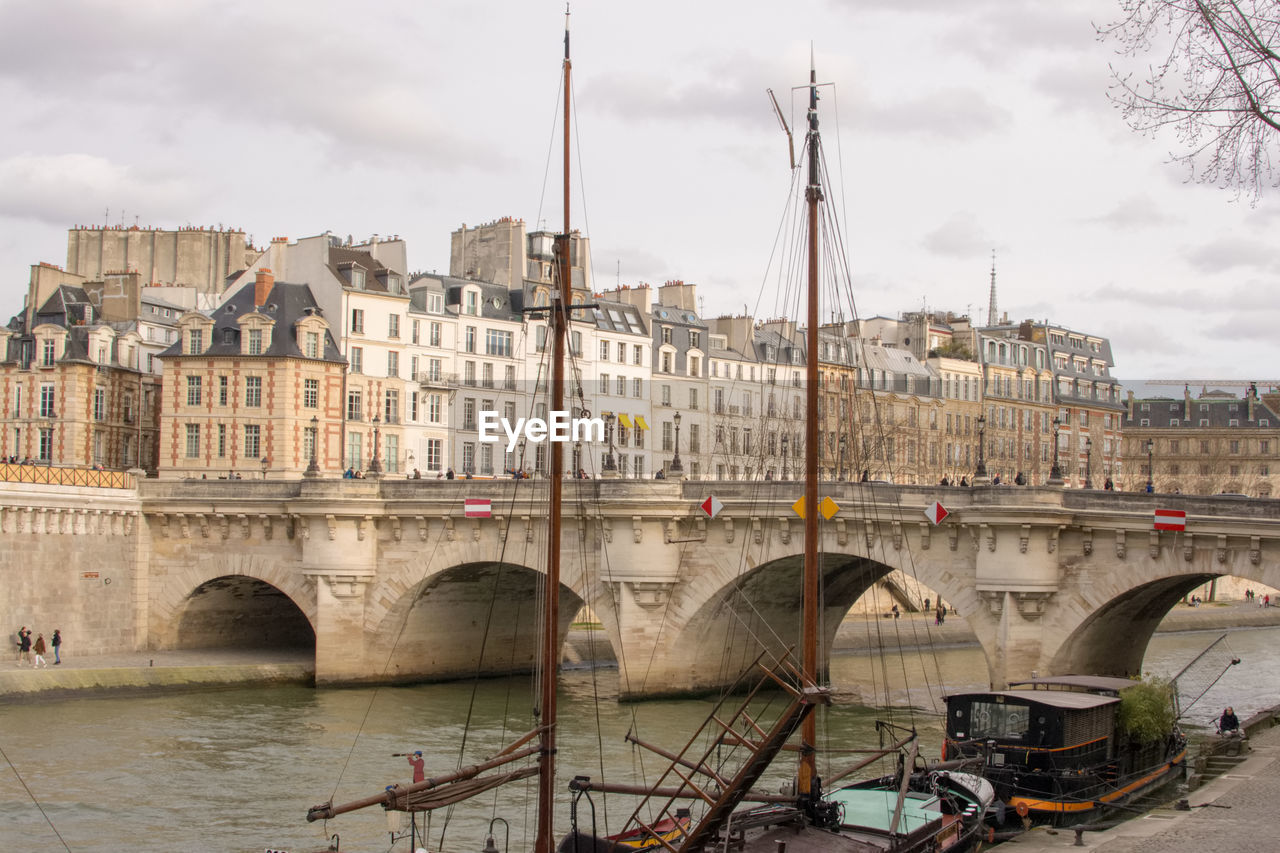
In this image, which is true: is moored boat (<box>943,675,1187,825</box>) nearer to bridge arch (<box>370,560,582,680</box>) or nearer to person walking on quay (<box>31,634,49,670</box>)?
bridge arch (<box>370,560,582,680</box>)

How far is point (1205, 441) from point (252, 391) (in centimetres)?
7043

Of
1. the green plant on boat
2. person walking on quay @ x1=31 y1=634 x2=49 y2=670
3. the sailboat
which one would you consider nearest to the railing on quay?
person walking on quay @ x1=31 y1=634 x2=49 y2=670

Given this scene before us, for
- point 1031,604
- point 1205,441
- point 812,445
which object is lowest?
point 1031,604

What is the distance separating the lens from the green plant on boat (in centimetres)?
3097

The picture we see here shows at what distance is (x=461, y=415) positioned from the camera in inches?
2702

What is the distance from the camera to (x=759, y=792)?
24859 mm

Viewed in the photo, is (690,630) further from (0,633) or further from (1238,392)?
(1238,392)

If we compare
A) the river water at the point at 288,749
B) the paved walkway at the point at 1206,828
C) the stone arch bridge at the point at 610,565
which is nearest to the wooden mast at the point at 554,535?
the river water at the point at 288,749

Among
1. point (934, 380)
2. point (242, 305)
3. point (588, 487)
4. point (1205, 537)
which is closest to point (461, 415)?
point (242, 305)

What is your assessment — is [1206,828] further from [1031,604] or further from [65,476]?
[65,476]

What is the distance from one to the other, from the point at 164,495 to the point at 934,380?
51.8 metres

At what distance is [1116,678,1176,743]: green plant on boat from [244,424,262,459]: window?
130ft

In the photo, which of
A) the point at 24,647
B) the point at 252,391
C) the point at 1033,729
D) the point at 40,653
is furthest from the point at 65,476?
the point at 1033,729

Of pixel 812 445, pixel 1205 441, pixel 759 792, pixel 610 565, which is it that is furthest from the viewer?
pixel 1205 441
